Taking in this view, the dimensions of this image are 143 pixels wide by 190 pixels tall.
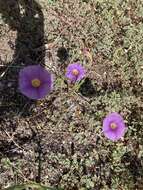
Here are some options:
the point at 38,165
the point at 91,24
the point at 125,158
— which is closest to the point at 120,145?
the point at 125,158

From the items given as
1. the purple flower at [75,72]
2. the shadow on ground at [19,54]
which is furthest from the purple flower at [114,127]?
the shadow on ground at [19,54]

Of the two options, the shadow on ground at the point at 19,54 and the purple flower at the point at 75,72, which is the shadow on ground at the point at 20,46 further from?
the purple flower at the point at 75,72

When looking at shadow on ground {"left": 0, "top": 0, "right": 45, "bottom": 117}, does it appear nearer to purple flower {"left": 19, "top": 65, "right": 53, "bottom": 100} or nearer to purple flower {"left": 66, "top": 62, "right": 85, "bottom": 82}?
purple flower {"left": 66, "top": 62, "right": 85, "bottom": 82}

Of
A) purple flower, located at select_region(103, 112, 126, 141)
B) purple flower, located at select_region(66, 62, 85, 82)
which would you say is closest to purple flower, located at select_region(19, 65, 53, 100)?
purple flower, located at select_region(66, 62, 85, 82)

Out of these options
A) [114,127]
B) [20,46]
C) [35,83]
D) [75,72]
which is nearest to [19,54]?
[20,46]

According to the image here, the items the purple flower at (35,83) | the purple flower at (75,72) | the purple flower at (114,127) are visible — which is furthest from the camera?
the purple flower at (75,72)

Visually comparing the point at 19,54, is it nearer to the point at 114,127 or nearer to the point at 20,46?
the point at 20,46

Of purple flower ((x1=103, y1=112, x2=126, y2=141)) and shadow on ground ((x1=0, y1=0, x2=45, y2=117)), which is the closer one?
purple flower ((x1=103, y1=112, x2=126, y2=141))

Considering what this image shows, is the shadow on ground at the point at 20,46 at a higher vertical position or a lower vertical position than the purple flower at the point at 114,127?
higher
